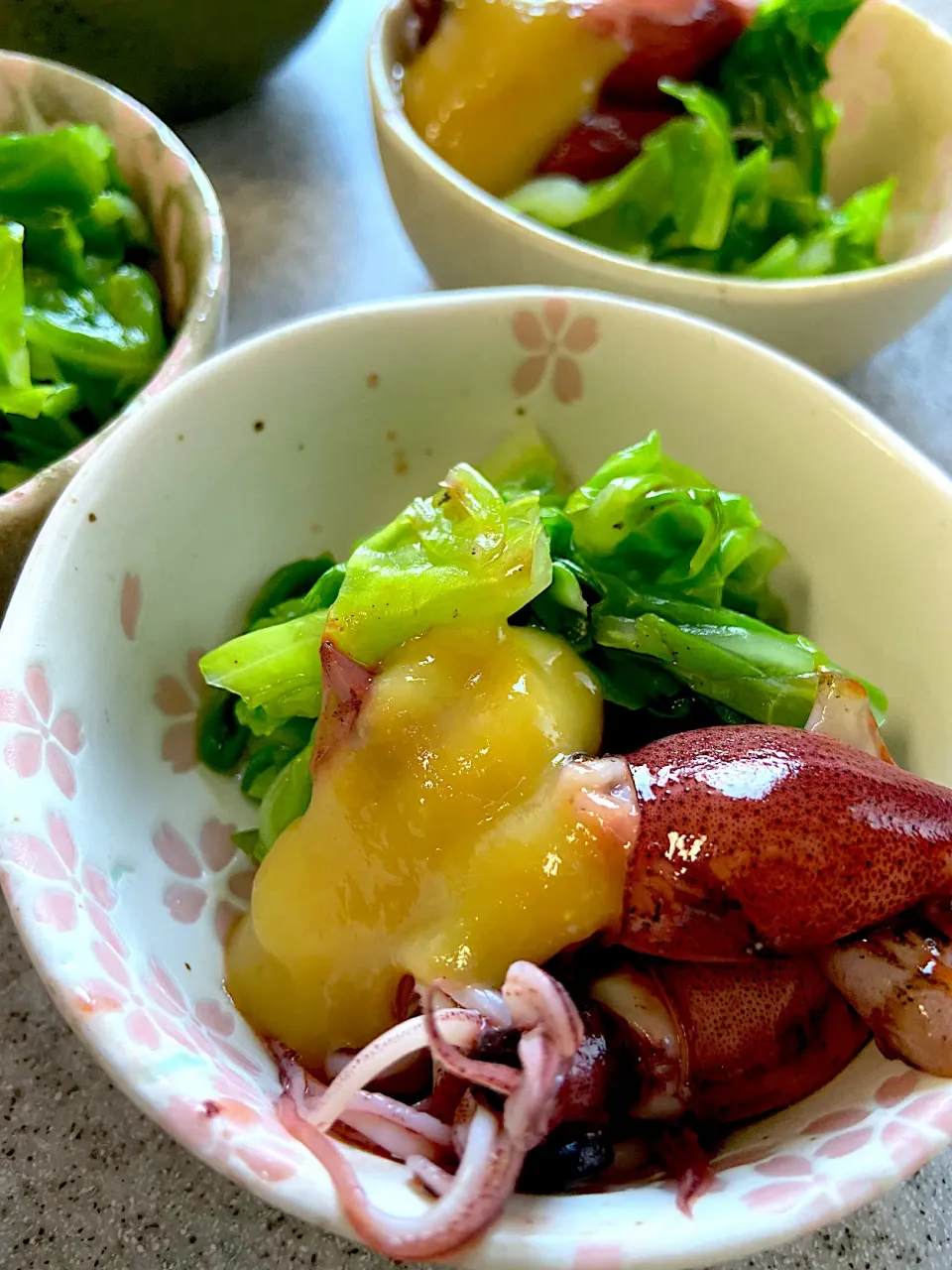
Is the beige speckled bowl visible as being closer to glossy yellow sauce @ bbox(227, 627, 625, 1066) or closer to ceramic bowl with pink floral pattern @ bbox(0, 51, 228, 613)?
ceramic bowl with pink floral pattern @ bbox(0, 51, 228, 613)

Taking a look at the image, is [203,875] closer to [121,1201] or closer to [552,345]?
[121,1201]

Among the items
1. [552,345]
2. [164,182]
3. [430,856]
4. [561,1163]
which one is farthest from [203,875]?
[164,182]

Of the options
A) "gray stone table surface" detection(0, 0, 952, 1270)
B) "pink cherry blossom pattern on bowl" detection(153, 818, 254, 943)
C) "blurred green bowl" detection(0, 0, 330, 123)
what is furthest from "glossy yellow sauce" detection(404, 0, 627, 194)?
"gray stone table surface" detection(0, 0, 952, 1270)

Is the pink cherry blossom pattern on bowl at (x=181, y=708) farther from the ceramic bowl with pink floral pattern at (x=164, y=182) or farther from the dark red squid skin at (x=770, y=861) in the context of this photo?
the dark red squid skin at (x=770, y=861)

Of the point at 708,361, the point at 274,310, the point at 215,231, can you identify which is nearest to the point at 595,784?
the point at 708,361

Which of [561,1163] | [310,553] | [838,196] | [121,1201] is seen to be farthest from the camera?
[838,196]

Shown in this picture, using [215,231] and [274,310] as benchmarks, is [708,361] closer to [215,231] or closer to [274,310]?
[215,231]

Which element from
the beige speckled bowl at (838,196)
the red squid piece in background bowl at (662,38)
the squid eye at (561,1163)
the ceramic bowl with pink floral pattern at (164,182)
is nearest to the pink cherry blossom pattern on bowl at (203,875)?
the squid eye at (561,1163)
